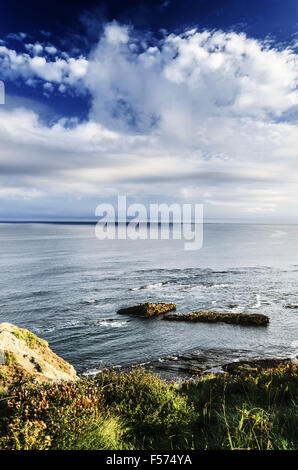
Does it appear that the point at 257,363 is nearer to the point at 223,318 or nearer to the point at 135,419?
the point at 223,318

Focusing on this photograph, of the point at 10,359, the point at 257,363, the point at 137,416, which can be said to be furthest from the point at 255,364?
the point at 10,359

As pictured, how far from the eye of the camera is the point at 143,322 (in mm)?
29547

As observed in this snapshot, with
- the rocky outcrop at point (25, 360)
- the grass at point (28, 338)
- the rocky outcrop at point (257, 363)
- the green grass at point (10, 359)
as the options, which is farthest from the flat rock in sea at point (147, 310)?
the green grass at point (10, 359)

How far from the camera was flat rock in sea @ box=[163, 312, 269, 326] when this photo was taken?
96.9 feet

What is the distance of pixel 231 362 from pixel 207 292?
824 inches

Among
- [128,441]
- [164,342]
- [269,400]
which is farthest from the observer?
[164,342]

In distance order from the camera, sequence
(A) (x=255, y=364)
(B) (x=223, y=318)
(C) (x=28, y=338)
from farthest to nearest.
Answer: (B) (x=223, y=318), (A) (x=255, y=364), (C) (x=28, y=338)

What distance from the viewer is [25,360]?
10.6m

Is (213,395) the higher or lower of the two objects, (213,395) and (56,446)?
the lower

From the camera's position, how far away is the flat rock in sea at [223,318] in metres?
29.5

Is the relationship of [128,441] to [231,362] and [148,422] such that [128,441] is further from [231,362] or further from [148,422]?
[231,362]

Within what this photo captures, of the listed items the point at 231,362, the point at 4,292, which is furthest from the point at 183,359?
the point at 4,292

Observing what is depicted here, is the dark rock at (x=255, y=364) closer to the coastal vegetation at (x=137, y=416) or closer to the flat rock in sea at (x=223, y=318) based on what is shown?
the flat rock in sea at (x=223, y=318)

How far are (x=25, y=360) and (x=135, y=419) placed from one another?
566cm
